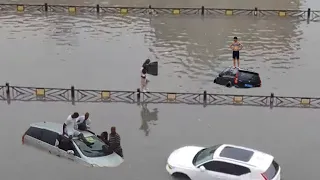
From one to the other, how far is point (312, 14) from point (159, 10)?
33.5 feet

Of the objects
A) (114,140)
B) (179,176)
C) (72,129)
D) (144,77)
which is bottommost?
(179,176)

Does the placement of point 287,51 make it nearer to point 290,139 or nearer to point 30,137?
point 290,139

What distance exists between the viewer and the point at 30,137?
16.9 meters

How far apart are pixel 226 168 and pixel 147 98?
7521mm

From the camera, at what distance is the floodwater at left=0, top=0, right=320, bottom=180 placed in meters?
16.7

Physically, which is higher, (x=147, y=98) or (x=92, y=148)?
(x=147, y=98)

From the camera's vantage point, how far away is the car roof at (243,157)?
561 inches

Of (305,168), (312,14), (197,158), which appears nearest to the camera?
(197,158)

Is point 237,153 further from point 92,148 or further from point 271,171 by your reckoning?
point 92,148

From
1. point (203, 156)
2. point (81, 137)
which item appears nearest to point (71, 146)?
point (81, 137)

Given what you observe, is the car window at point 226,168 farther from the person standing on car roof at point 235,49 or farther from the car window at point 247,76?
the person standing on car roof at point 235,49

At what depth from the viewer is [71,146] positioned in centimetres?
1606

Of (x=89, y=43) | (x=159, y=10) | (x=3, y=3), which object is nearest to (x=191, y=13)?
(x=159, y=10)

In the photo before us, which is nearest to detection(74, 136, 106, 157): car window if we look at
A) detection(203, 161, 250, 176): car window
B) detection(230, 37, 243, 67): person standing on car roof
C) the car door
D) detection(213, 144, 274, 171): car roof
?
detection(203, 161, 250, 176): car window
